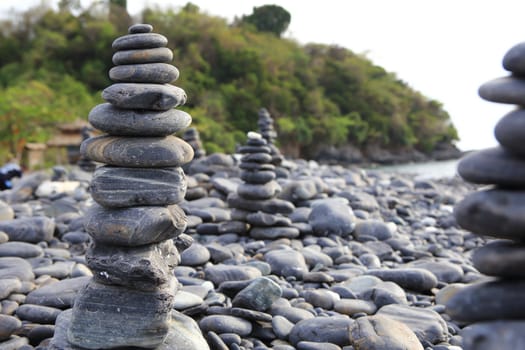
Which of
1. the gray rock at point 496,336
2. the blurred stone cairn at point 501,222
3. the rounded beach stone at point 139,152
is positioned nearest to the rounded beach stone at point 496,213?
the blurred stone cairn at point 501,222

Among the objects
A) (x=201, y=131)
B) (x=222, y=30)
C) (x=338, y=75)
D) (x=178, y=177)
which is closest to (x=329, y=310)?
(x=178, y=177)

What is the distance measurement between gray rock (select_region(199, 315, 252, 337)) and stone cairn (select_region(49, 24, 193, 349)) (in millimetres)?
546

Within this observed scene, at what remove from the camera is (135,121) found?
393 cm

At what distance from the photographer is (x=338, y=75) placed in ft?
164

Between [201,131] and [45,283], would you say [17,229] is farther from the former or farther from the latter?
[201,131]

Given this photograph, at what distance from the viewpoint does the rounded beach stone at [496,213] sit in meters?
2.10

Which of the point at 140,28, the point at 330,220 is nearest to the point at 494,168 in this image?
the point at 140,28

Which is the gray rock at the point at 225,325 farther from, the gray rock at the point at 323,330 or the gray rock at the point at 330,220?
the gray rock at the point at 330,220

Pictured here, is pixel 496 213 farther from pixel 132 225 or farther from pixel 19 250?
pixel 19 250

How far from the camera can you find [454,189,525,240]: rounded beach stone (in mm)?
2102

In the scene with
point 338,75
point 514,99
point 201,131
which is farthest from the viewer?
point 338,75

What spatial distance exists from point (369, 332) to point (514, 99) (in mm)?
2445

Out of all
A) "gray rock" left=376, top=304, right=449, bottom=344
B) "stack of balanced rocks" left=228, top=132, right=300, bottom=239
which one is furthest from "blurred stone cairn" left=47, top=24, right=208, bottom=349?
"stack of balanced rocks" left=228, top=132, right=300, bottom=239

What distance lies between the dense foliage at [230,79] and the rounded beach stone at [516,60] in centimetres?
2747
